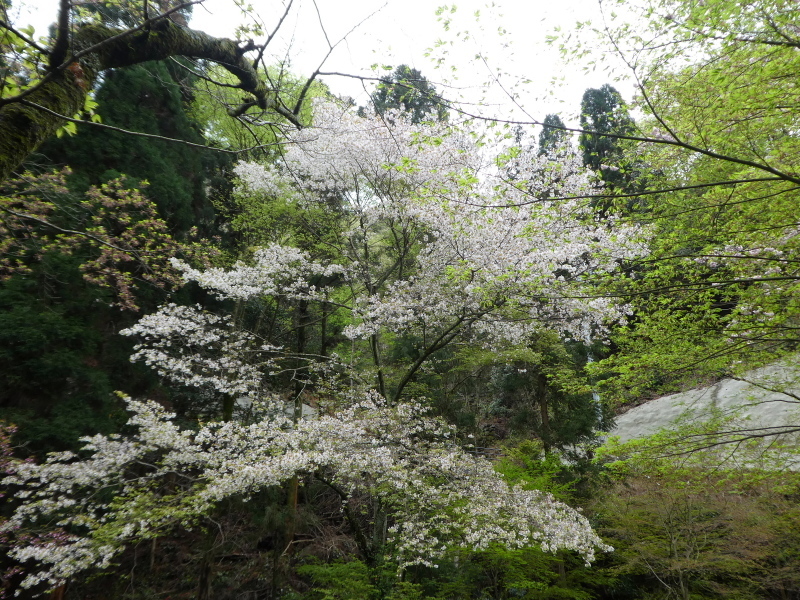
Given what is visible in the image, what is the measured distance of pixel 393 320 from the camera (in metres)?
7.61

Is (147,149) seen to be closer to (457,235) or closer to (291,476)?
(457,235)

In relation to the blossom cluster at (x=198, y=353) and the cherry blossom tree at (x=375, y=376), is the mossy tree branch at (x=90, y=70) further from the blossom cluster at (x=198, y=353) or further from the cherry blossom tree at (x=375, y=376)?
Answer: the blossom cluster at (x=198, y=353)

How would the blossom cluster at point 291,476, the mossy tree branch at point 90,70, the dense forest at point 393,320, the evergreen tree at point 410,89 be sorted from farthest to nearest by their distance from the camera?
the blossom cluster at point 291,476, the dense forest at point 393,320, the evergreen tree at point 410,89, the mossy tree branch at point 90,70

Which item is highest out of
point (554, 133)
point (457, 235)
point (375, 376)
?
point (457, 235)

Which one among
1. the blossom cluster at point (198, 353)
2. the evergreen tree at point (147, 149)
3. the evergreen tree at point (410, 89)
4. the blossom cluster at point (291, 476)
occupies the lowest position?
the blossom cluster at point (291, 476)

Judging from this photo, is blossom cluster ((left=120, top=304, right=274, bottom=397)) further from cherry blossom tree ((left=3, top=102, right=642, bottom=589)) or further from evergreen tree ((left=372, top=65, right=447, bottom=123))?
evergreen tree ((left=372, top=65, right=447, bottom=123))

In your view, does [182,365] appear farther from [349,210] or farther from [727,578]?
[727,578]

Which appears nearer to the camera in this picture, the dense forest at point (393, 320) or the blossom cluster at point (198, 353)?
the dense forest at point (393, 320)

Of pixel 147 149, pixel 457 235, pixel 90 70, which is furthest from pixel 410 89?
pixel 147 149

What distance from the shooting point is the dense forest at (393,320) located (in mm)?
3254

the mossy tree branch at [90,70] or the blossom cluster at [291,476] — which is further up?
the mossy tree branch at [90,70]

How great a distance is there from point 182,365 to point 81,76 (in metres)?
5.42

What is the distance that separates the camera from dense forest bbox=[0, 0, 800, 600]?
325 cm

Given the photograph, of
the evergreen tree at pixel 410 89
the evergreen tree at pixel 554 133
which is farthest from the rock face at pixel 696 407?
the evergreen tree at pixel 410 89
